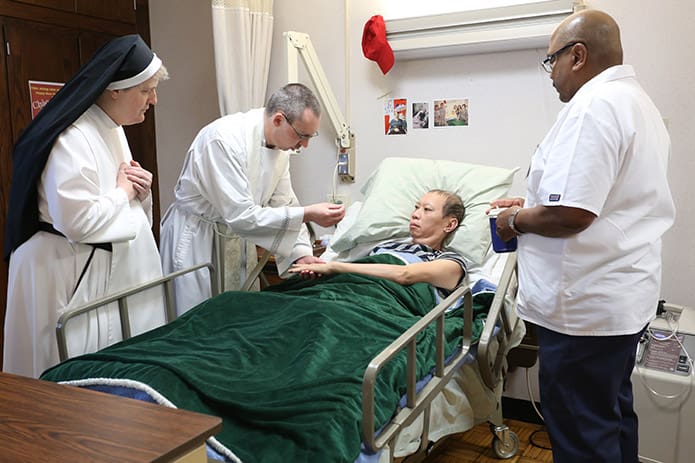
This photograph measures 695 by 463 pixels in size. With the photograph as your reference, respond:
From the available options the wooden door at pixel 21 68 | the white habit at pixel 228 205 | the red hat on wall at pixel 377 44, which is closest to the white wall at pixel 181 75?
the wooden door at pixel 21 68

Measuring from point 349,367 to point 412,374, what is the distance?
0.58ft

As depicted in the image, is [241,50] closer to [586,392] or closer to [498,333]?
[498,333]

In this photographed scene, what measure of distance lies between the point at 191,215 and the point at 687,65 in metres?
2.22

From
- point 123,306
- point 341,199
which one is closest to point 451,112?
point 341,199

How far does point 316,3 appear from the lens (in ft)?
11.0

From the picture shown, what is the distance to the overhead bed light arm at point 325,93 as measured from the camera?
9.66 ft

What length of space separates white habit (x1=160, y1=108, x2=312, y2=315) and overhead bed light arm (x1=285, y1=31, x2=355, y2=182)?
0.52m

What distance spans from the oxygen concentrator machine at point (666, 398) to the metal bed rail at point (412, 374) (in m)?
0.70

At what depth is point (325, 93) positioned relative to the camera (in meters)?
3.10

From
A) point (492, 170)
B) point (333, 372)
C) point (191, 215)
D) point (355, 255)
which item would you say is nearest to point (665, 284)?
point (492, 170)

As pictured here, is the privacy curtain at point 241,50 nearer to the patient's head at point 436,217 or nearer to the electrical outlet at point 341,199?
the electrical outlet at point 341,199

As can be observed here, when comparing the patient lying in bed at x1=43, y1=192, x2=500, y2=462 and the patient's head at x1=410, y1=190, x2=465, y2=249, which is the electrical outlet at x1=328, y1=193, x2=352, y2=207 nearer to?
the patient's head at x1=410, y1=190, x2=465, y2=249

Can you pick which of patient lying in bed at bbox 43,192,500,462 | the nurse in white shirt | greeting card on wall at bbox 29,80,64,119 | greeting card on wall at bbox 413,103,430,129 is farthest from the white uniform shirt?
greeting card on wall at bbox 29,80,64,119

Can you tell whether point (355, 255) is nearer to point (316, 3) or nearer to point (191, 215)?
point (191, 215)
